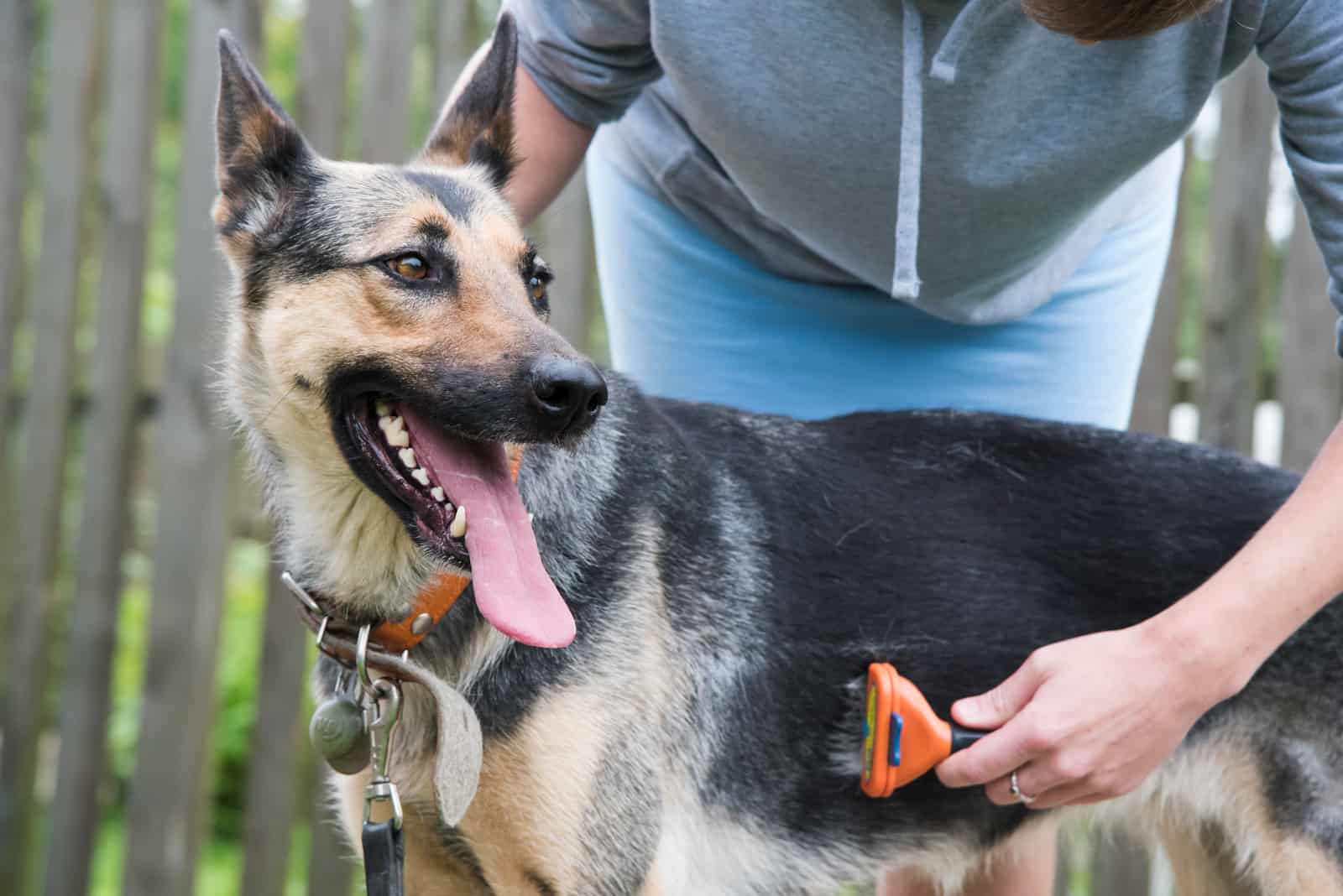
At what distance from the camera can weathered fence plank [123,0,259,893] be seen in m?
3.75

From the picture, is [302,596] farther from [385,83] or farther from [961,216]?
[385,83]

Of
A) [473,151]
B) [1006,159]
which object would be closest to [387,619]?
[473,151]

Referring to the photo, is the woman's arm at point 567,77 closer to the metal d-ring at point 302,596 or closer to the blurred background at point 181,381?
the metal d-ring at point 302,596

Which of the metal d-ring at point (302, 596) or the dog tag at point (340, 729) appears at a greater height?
the metal d-ring at point (302, 596)

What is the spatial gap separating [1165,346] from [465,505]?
2.59 m

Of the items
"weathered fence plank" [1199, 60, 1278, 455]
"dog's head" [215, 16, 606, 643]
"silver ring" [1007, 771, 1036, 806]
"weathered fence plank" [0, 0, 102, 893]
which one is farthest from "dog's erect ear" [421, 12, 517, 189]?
"weathered fence plank" [1199, 60, 1278, 455]

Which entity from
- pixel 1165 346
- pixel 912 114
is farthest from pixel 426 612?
pixel 1165 346

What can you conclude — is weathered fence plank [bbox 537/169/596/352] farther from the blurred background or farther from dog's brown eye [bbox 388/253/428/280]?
dog's brown eye [bbox 388/253/428/280]

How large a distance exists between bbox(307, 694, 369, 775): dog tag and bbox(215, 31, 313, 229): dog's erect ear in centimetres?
84

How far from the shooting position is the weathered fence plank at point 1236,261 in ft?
12.5

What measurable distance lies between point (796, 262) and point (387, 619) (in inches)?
42.8

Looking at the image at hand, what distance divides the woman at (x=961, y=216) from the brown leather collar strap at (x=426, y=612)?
0.77 metres

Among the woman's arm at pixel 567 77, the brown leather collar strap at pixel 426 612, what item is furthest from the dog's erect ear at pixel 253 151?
the brown leather collar strap at pixel 426 612

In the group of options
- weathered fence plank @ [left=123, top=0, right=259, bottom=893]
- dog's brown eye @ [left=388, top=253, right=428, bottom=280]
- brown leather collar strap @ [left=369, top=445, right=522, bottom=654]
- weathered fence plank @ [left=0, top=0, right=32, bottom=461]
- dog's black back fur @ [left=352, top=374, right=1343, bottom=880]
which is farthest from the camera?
weathered fence plank @ [left=0, top=0, right=32, bottom=461]
